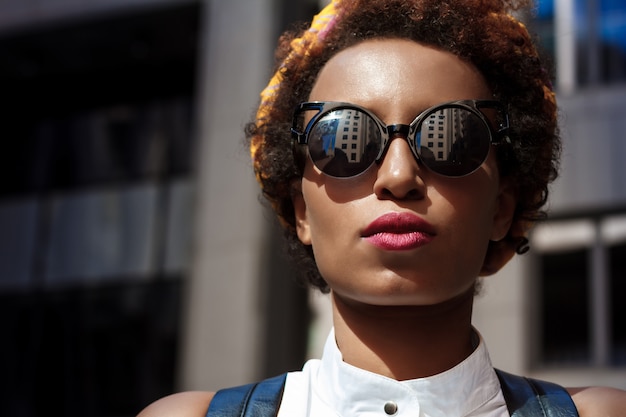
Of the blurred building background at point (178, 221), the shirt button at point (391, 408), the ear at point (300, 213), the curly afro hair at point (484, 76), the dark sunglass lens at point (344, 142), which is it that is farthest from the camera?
the blurred building background at point (178, 221)

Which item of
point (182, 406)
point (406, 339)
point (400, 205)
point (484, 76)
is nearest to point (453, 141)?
point (400, 205)

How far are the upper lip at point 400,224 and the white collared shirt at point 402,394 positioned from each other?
41cm

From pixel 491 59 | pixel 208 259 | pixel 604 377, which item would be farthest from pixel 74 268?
pixel 491 59

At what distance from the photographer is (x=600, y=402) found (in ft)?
9.41

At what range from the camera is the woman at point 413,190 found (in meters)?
2.81

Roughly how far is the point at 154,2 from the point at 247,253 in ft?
13.8

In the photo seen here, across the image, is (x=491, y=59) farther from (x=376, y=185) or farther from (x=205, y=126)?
(x=205, y=126)

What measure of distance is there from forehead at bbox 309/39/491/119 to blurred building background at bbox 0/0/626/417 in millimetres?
7548

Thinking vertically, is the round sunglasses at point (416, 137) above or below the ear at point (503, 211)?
above

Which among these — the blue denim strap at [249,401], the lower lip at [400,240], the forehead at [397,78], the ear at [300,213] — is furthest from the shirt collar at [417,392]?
the forehead at [397,78]

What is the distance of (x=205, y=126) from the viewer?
1384 centimetres

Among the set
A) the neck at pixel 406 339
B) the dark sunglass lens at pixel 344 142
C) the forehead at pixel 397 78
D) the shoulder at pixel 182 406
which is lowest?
the shoulder at pixel 182 406

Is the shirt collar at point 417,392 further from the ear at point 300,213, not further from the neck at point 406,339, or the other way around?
the ear at point 300,213

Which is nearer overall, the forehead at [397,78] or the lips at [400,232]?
the lips at [400,232]
